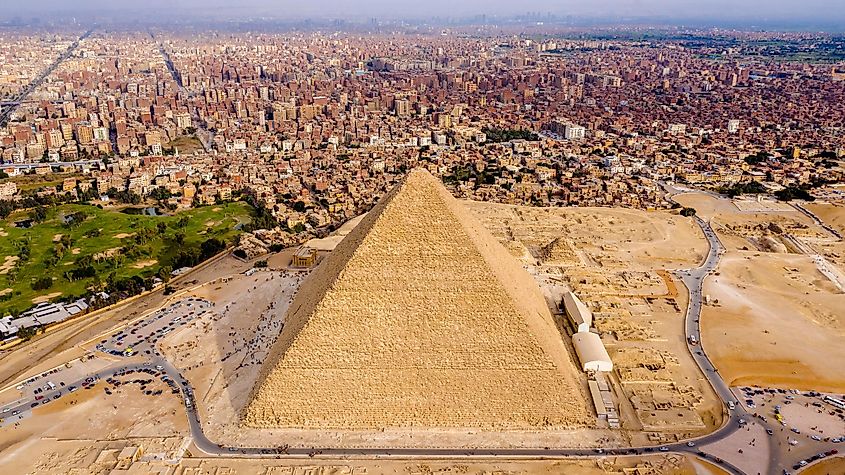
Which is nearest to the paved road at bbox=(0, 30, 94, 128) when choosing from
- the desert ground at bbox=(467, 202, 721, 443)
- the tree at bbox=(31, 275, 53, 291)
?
the tree at bbox=(31, 275, 53, 291)

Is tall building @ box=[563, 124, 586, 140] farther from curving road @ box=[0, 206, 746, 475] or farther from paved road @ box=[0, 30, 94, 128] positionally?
paved road @ box=[0, 30, 94, 128]

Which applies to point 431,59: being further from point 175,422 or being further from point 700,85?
point 175,422

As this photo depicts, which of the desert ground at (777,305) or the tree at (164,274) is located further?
the tree at (164,274)

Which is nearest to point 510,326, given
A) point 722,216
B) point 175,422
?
point 175,422

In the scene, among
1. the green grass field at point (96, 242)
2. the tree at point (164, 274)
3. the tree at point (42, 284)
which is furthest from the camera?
the green grass field at point (96, 242)

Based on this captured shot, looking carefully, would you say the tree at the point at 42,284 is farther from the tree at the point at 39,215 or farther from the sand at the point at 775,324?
the sand at the point at 775,324

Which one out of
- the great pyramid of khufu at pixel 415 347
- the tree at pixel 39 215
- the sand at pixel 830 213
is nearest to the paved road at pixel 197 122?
the tree at pixel 39 215

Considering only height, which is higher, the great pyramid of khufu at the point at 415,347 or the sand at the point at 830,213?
the great pyramid of khufu at the point at 415,347
